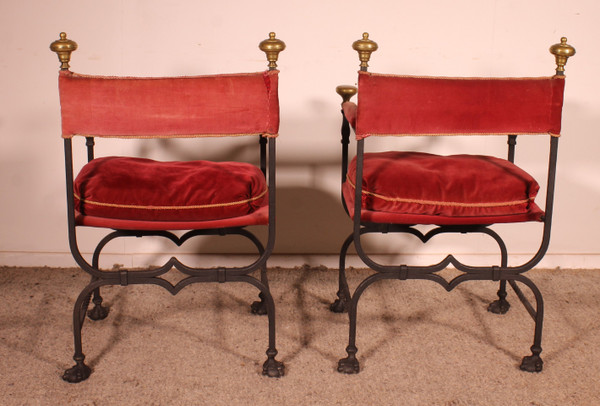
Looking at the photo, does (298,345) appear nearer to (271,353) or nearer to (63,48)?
(271,353)

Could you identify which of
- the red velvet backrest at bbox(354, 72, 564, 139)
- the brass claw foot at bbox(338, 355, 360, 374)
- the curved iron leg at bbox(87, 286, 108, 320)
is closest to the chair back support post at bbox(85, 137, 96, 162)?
the curved iron leg at bbox(87, 286, 108, 320)

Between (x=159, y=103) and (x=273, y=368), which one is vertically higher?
(x=159, y=103)

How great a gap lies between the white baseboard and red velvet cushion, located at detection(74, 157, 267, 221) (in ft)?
2.91

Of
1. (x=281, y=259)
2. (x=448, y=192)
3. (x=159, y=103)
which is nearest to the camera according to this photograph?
(x=159, y=103)

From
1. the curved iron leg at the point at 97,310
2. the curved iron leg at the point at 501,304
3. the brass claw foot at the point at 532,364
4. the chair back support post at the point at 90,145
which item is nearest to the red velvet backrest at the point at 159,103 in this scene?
the chair back support post at the point at 90,145

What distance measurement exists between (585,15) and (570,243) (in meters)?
0.90

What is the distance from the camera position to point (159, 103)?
1367 mm

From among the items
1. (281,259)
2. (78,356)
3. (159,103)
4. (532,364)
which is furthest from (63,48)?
(532,364)

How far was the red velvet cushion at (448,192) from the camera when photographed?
1492 mm

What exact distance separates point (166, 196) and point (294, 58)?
3.16 feet

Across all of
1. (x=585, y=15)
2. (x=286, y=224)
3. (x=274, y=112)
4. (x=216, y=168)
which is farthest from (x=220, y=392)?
(x=585, y=15)

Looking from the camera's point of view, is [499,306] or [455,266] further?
[499,306]

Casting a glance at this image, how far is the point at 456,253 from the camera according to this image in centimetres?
243

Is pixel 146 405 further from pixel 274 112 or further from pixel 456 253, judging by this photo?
pixel 456 253
